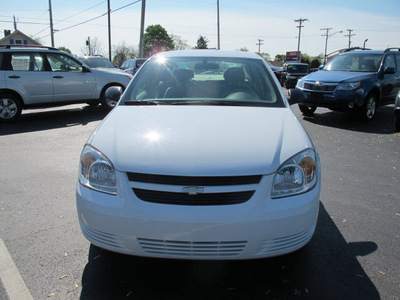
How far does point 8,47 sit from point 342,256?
8.73 metres

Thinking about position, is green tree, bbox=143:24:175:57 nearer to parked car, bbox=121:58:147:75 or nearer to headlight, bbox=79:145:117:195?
parked car, bbox=121:58:147:75

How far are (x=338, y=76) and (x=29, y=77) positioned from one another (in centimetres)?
768

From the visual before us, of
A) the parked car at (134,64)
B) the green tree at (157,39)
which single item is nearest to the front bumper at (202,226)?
the parked car at (134,64)

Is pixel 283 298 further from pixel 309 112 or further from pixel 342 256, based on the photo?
pixel 309 112

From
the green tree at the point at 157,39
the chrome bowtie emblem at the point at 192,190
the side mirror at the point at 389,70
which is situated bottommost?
the chrome bowtie emblem at the point at 192,190

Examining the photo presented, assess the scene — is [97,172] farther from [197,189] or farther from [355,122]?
[355,122]

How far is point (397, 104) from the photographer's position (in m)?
7.12

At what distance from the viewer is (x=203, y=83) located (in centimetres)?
351

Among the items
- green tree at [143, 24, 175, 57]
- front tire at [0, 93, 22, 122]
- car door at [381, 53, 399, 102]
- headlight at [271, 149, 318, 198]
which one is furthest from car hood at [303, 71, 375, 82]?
green tree at [143, 24, 175, 57]

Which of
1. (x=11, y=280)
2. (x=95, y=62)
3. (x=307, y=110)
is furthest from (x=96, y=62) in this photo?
(x=11, y=280)

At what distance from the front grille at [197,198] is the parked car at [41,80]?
761cm

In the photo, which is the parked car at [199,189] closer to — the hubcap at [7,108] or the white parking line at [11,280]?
the white parking line at [11,280]

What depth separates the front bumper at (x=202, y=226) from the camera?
1987 mm

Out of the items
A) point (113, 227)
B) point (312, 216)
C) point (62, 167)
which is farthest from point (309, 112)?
point (113, 227)
